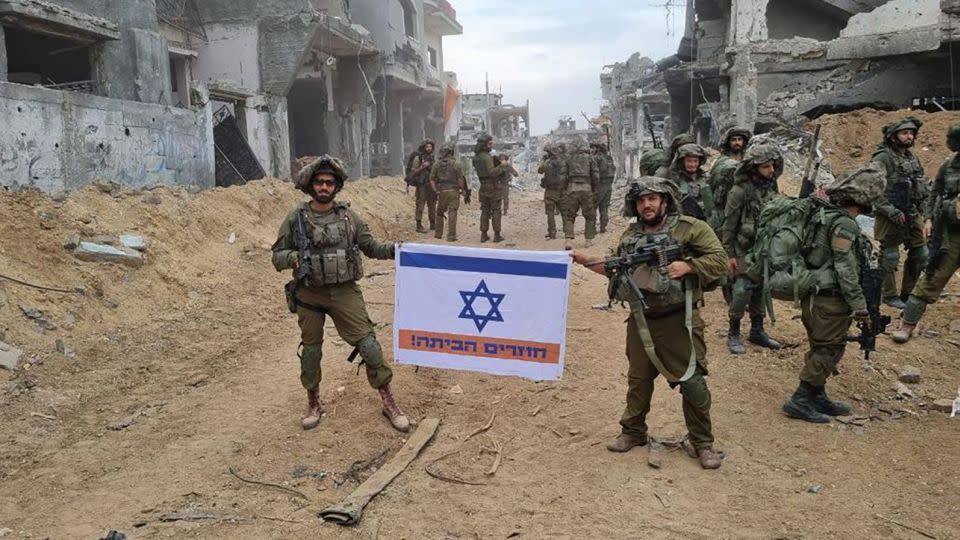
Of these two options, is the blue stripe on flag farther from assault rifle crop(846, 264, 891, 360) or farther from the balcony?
the balcony

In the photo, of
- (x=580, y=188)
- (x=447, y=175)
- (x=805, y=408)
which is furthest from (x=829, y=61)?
(x=805, y=408)

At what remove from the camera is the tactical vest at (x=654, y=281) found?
154 inches

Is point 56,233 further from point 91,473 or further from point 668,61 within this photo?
point 668,61

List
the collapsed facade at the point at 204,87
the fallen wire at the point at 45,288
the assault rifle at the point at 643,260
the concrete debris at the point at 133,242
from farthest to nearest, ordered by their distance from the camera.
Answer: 1. the collapsed facade at the point at 204,87
2. the concrete debris at the point at 133,242
3. the fallen wire at the point at 45,288
4. the assault rifle at the point at 643,260

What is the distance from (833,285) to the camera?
4.52 metres

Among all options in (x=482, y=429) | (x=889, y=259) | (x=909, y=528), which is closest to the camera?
(x=909, y=528)

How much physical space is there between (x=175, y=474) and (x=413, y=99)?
29375 millimetres

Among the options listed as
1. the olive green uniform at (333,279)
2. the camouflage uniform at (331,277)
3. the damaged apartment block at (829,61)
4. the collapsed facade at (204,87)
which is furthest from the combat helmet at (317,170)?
the damaged apartment block at (829,61)

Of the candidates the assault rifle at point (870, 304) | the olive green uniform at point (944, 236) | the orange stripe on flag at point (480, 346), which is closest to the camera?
the orange stripe on flag at point (480, 346)

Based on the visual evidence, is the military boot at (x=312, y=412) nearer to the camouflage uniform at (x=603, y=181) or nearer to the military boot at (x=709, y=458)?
the military boot at (x=709, y=458)

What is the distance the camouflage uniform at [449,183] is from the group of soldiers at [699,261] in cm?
691

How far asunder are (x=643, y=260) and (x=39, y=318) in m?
6.30

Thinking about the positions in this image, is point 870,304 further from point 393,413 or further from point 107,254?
point 107,254

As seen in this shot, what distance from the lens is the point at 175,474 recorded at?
423 cm
